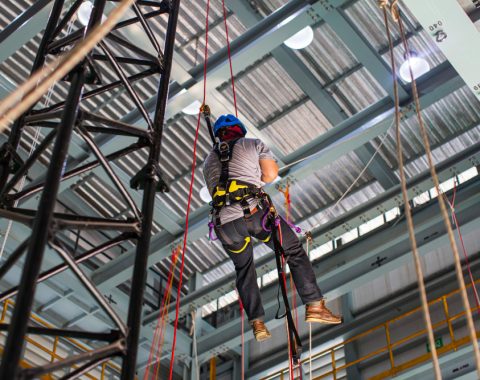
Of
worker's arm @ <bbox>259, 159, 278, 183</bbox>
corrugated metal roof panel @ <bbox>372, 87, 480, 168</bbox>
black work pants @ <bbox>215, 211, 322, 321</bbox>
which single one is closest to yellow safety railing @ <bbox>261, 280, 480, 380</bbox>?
corrugated metal roof panel @ <bbox>372, 87, 480, 168</bbox>

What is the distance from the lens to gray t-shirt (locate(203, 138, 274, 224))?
7.43m

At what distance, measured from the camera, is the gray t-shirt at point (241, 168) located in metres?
7.43

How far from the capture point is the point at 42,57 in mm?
7469

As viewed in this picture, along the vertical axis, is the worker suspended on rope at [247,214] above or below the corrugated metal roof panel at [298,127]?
below

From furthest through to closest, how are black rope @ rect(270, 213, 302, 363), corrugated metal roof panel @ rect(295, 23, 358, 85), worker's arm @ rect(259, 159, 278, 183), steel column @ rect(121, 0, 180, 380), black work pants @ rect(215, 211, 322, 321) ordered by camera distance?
corrugated metal roof panel @ rect(295, 23, 358, 85) < worker's arm @ rect(259, 159, 278, 183) < black work pants @ rect(215, 211, 322, 321) < black rope @ rect(270, 213, 302, 363) < steel column @ rect(121, 0, 180, 380)

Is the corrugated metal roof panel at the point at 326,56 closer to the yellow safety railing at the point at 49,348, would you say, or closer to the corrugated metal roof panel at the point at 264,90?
the corrugated metal roof panel at the point at 264,90

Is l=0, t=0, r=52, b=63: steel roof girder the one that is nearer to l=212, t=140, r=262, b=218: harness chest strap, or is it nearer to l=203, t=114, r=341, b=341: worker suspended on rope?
l=203, t=114, r=341, b=341: worker suspended on rope

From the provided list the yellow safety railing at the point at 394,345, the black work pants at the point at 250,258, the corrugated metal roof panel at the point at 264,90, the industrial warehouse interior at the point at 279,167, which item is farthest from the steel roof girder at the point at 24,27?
the yellow safety railing at the point at 394,345

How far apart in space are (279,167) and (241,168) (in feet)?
12.3

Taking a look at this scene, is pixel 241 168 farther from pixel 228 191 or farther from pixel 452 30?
pixel 452 30

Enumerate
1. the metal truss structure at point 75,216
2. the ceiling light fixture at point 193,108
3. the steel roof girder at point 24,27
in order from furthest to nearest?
the ceiling light fixture at point 193,108 → the steel roof girder at point 24,27 → the metal truss structure at point 75,216

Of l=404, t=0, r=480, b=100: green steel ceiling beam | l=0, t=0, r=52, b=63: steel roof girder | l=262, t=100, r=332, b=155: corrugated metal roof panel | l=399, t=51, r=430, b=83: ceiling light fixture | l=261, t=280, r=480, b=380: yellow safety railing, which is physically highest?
l=262, t=100, r=332, b=155: corrugated metal roof panel

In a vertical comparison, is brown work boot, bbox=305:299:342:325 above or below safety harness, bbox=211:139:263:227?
below

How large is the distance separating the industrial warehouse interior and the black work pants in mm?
31
